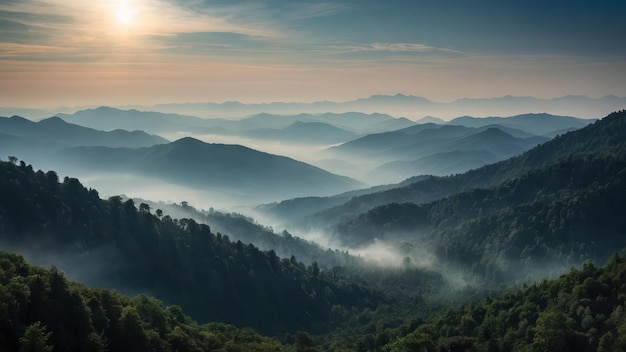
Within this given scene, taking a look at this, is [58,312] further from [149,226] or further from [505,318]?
[149,226]

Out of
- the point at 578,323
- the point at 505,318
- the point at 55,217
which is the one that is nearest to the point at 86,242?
the point at 55,217

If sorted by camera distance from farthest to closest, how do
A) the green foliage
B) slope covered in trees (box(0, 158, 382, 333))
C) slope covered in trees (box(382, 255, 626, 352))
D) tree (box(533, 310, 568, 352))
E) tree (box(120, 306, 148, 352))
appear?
slope covered in trees (box(0, 158, 382, 333))
tree (box(533, 310, 568, 352))
slope covered in trees (box(382, 255, 626, 352))
tree (box(120, 306, 148, 352))
the green foliage

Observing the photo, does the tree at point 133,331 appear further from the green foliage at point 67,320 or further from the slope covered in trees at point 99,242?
the slope covered in trees at point 99,242

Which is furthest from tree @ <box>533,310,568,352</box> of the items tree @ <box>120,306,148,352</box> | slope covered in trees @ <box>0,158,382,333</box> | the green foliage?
slope covered in trees @ <box>0,158,382,333</box>

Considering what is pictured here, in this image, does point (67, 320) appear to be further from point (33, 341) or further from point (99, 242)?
point (99, 242)

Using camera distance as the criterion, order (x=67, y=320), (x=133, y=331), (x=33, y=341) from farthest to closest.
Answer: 1. (x=133, y=331)
2. (x=67, y=320)
3. (x=33, y=341)

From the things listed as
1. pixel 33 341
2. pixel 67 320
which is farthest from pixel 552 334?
pixel 33 341

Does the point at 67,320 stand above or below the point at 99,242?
above

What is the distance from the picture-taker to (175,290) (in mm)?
188125

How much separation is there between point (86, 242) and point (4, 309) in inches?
→ 4947

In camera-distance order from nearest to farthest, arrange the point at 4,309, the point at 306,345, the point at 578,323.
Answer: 1. the point at 4,309
2. the point at 578,323
3. the point at 306,345

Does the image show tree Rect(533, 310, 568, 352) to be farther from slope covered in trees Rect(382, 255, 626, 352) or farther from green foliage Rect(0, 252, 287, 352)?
green foliage Rect(0, 252, 287, 352)

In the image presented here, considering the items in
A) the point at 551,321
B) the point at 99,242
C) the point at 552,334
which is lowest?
the point at 552,334

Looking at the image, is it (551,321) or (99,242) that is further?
(99,242)
